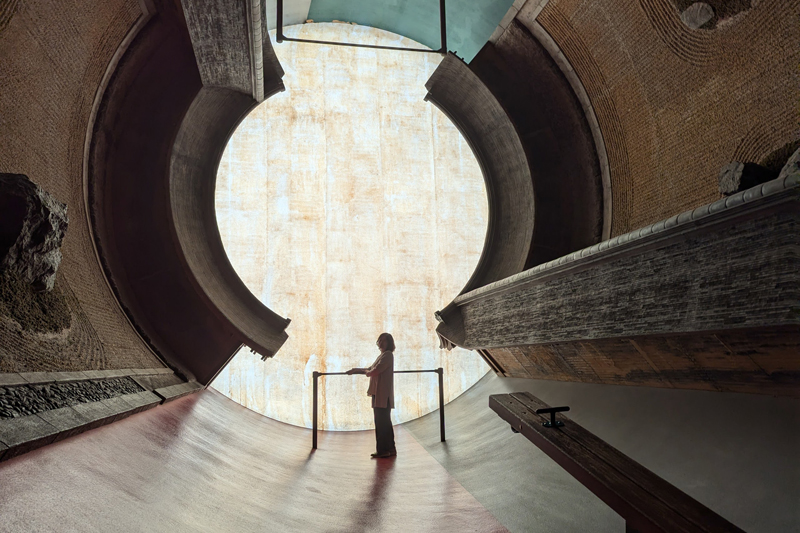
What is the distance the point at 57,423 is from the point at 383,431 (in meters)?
3.26

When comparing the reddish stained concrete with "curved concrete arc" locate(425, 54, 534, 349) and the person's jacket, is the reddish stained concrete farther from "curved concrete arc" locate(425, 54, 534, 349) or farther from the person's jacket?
"curved concrete arc" locate(425, 54, 534, 349)

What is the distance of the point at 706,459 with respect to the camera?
2.62m

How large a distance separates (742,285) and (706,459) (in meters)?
0.85

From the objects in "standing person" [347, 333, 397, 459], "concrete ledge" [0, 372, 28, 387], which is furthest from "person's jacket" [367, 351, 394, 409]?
"concrete ledge" [0, 372, 28, 387]

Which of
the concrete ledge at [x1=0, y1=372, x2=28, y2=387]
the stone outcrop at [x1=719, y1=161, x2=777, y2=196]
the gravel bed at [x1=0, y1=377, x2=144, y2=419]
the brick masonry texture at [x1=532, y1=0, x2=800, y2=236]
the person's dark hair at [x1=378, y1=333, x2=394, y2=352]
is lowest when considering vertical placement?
the gravel bed at [x1=0, y1=377, x2=144, y2=419]

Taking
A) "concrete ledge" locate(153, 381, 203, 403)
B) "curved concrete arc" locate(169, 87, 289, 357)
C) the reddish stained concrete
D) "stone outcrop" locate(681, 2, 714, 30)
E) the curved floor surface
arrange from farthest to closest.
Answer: "curved concrete arc" locate(169, 87, 289, 357)
"concrete ledge" locate(153, 381, 203, 403)
"stone outcrop" locate(681, 2, 714, 30)
the curved floor surface
the reddish stained concrete

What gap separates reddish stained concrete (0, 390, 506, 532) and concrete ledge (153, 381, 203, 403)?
0.32 feet

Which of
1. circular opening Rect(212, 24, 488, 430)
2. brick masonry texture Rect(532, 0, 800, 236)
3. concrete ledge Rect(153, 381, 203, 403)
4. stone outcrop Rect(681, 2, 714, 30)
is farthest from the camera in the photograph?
circular opening Rect(212, 24, 488, 430)

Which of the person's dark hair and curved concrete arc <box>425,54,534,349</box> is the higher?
curved concrete arc <box>425,54,534,349</box>

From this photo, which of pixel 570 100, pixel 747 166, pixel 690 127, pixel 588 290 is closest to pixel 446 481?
pixel 588 290

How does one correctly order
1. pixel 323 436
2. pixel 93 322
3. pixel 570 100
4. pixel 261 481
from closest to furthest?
pixel 261 481 < pixel 93 322 < pixel 570 100 < pixel 323 436

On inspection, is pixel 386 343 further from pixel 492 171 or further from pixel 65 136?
pixel 65 136

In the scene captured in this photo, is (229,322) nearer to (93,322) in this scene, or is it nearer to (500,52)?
(93,322)

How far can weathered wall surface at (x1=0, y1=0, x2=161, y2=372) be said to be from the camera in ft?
11.3
